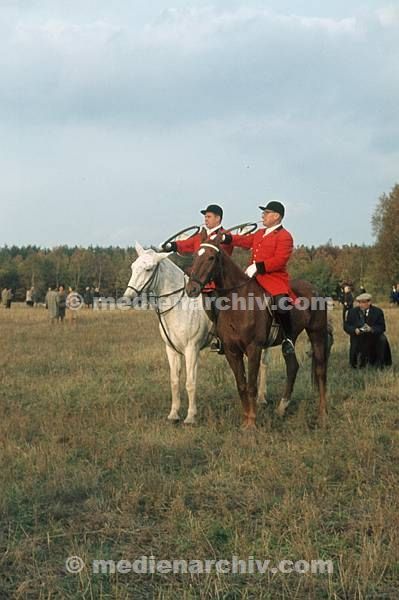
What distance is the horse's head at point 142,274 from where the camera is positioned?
7840mm

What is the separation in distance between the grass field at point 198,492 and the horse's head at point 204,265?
168 centimetres

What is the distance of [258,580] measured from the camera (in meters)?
3.83

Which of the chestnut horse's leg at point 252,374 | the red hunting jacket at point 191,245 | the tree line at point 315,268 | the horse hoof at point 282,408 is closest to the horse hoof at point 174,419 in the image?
the chestnut horse's leg at point 252,374

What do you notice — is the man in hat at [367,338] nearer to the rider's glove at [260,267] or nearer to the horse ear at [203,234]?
the rider's glove at [260,267]

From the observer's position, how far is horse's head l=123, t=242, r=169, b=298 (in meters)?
7.84

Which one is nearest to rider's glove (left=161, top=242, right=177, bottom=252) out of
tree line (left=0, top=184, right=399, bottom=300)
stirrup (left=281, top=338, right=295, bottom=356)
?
stirrup (left=281, top=338, right=295, bottom=356)

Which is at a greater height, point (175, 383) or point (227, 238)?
point (227, 238)

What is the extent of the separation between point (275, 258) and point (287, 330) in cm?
104

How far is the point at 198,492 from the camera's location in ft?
17.3

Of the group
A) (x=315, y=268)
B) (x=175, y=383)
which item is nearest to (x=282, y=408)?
(x=175, y=383)

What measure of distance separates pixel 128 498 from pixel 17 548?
108cm

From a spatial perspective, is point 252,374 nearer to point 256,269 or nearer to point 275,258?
point 256,269

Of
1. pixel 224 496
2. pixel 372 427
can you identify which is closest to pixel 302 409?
pixel 372 427

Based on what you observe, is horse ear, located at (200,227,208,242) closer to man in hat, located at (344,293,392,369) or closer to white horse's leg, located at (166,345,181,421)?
white horse's leg, located at (166,345,181,421)
